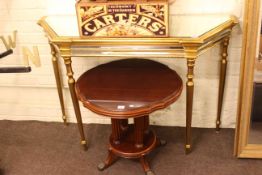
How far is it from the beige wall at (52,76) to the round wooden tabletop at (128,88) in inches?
6.5

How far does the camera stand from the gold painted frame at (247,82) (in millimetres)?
1582

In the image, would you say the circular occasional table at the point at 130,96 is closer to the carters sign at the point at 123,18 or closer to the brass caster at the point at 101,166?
the brass caster at the point at 101,166

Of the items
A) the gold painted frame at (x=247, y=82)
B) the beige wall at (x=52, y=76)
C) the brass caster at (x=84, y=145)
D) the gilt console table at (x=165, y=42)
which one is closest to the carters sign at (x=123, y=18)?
the gilt console table at (x=165, y=42)

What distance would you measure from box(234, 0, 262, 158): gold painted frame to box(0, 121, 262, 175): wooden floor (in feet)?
0.22

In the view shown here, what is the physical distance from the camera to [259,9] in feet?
5.14

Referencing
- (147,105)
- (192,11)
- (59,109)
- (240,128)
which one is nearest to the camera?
(147,105)

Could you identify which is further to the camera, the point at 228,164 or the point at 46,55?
the point at 46,55

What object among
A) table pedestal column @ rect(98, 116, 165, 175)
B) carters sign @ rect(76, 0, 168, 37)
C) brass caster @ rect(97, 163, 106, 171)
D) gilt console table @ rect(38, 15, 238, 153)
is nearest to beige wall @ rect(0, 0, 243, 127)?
gilt console table @ rect(38, 15, 238, 153)

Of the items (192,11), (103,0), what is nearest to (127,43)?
(103,0)

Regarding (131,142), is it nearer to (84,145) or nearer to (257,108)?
(84,145)

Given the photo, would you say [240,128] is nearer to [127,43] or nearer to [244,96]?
[244,96]

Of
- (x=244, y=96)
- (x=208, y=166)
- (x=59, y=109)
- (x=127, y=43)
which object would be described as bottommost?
(x=208, y=166)

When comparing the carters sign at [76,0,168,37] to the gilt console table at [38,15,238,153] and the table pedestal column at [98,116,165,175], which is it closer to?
the gilt console table at [38,15,238,153]

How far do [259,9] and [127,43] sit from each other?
24.0 inches
